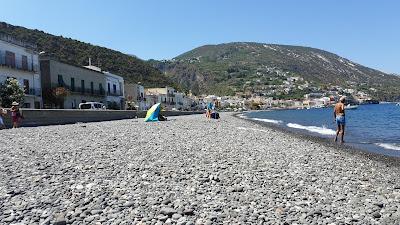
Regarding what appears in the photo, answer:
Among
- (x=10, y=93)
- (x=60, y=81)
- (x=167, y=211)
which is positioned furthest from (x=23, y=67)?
Answer: (x=167, y=211)

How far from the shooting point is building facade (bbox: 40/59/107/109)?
156 ft

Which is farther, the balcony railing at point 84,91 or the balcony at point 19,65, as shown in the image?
the balcony railing at point 84,91

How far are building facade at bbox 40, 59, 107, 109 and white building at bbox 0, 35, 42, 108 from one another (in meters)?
1.92

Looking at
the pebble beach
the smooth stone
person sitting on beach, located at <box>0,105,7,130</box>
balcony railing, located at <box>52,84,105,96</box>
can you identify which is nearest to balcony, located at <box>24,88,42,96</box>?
balcony railing, located at <box>52,84,105,96</box>

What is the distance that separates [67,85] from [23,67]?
891 cm

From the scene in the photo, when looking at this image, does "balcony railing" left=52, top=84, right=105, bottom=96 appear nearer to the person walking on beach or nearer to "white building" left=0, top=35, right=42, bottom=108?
"white building" left=0, top=35, right=42, bottom=108

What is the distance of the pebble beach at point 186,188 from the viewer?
221 inches

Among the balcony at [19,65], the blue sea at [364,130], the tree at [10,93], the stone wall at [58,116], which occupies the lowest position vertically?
the blue sea at [364,130]

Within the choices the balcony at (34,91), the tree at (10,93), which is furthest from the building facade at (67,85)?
the tree at (10,93)

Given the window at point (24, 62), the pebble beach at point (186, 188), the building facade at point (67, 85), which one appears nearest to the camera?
the pebble beach at point (186, 188)

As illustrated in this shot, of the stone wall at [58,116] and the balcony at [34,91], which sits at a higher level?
the balcony at [34,91]

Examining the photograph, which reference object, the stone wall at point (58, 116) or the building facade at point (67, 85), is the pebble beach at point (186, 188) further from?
the building facade at point (67, 85)

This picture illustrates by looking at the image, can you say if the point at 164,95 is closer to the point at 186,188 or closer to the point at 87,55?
the point at 87,55

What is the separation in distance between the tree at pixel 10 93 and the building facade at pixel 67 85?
8.42 m
